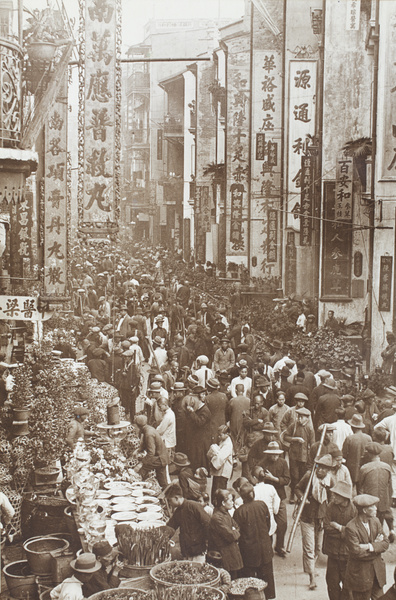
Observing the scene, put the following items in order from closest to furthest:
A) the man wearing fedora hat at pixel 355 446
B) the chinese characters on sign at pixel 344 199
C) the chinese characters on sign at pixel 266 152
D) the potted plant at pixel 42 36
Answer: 1. the man wearing fedora hat at pixel 355 446
2. the potted plant at pixel 42 36
3. the chinese characters on sign at pixel 344 199
4. the chinese characters on sign at pixel 266 152

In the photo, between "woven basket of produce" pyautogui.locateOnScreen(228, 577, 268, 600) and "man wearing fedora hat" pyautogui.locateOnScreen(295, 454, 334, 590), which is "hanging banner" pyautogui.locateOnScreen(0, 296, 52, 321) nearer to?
"man wearing fedora hat" pyautogui.locateOnScreen(295, 454, 334, 590)

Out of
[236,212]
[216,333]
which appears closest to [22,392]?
[216,333]

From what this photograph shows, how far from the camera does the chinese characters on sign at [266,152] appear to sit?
1038 inches

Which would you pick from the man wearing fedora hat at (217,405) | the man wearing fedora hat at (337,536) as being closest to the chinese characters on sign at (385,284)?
the man wearing fedora hat at (217,405)

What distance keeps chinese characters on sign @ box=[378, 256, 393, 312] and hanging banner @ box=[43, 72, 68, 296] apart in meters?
6.89

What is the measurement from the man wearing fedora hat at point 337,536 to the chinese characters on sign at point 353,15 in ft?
52.6

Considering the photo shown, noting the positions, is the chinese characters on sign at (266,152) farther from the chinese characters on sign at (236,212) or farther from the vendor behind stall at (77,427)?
the vendor behind stall at (77,427)

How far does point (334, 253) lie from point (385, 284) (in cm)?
334

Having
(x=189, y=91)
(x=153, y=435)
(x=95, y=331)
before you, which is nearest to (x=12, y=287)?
(x=95, y=331)

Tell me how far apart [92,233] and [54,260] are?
1239 mm

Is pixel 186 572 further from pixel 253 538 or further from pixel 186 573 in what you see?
pixel 253 538

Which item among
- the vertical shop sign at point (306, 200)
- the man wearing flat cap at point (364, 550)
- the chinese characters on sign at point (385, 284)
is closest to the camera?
the man wearing flat cap at point (364, 550)

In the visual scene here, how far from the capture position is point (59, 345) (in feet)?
53.7

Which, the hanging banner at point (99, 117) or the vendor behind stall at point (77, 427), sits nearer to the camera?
the vendor behind stall at point (77, 427)
